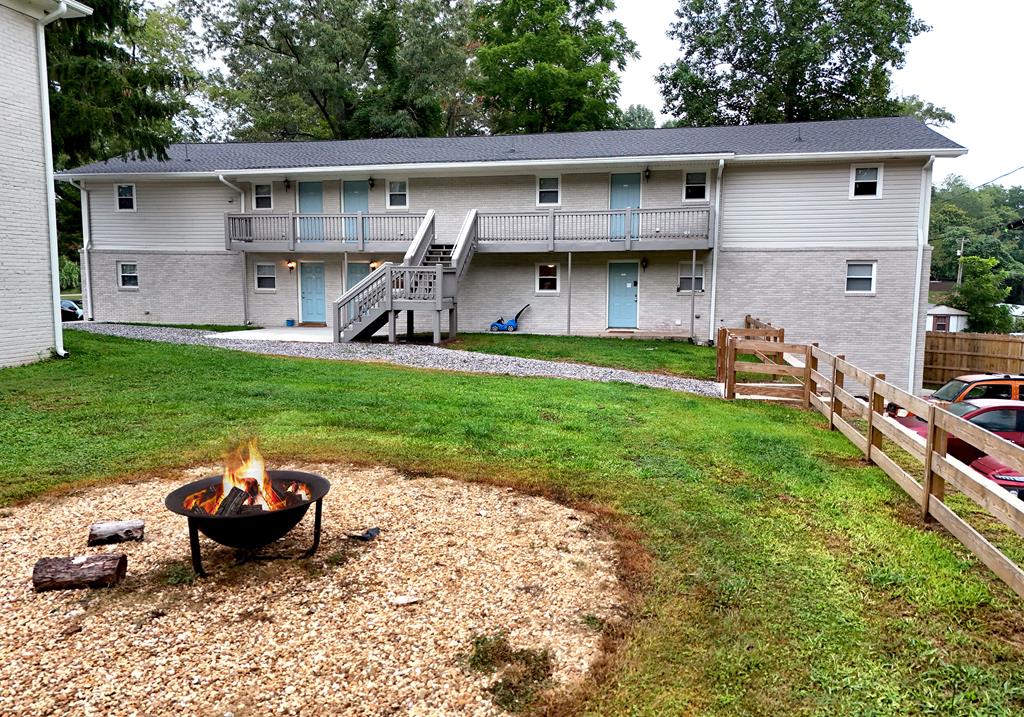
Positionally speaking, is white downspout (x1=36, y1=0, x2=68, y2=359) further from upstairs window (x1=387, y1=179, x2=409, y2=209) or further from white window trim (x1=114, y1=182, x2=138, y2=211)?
white window trim (x1=114, y1=182, x2=138, y2=211)

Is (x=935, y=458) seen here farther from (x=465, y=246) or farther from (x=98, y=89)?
(x=98, y=89)

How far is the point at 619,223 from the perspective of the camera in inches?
749

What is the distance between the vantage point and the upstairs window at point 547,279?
66.5 feet

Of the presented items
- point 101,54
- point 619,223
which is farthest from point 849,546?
point 101,54

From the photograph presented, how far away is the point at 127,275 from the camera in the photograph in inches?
869

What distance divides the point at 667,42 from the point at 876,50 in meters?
10.4

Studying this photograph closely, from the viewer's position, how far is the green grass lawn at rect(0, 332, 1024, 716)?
3090 millimetres

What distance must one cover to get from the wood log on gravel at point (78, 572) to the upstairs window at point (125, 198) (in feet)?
69.6

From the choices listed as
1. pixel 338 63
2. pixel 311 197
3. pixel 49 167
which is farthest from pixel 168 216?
pixel 338 63

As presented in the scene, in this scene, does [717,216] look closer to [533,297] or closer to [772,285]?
[772,285]

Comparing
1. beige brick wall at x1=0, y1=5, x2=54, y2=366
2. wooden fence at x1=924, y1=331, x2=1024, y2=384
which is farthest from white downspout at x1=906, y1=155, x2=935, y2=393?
beige brick wall at x1=0, y1=5, x2=54, y2=366

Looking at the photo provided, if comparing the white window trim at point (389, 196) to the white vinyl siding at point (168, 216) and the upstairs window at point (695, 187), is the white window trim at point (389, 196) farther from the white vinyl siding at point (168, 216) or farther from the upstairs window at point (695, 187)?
the upstairs window at point (695, 187)

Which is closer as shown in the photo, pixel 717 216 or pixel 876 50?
pixel 717 216

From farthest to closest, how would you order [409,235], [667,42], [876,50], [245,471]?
[667,42]
[876,50]
[409,235]
[245,471]
